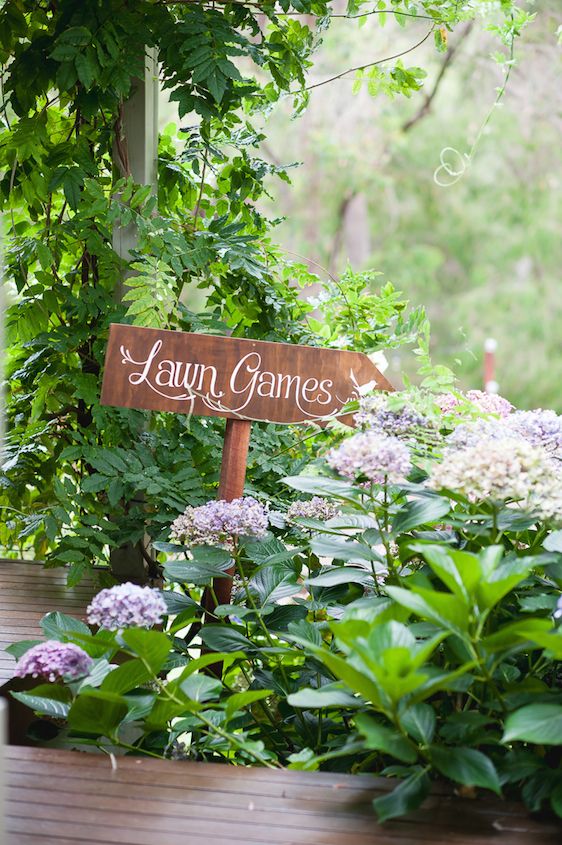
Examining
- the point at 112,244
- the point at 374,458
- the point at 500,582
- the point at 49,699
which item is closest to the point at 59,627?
the point at 49,699

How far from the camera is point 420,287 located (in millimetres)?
10336

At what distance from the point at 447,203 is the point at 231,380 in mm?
9255

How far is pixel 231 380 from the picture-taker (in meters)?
1.52

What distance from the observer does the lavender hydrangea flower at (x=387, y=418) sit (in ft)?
4.50

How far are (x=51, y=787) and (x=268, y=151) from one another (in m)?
8.41

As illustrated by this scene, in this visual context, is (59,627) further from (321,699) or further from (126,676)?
(321,699)

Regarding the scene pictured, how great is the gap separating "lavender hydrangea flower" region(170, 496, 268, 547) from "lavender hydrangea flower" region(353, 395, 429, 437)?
0.21 m

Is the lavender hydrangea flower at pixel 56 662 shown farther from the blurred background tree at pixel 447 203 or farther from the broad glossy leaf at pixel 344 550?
the blurred background tree at pixel 447 203

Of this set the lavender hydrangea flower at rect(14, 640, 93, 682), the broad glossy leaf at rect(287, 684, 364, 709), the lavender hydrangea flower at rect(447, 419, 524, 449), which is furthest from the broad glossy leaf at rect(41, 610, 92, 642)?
the lavender hydrangea flower at rect(447, 419, 524, 449)

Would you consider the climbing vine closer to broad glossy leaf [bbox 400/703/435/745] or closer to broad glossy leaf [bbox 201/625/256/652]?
broad glossy leaf [bbox 201/625/256/652]

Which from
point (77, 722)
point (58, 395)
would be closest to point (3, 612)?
point (58, 395)

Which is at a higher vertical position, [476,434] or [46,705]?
[476,434]

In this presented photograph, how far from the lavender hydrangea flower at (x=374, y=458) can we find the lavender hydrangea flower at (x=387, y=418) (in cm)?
18

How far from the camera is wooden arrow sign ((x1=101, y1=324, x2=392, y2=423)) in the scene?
1.49 m
